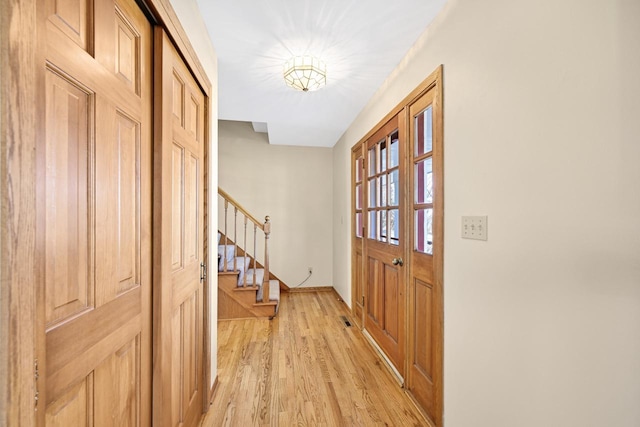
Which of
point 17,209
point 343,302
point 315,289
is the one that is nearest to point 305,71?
point 17,209

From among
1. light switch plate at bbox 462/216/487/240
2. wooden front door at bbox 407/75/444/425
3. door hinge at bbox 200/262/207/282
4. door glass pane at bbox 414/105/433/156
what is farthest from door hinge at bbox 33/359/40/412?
door glass pane at bbox 414/105/433/156

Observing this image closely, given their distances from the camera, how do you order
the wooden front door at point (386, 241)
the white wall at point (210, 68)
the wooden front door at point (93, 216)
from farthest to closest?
the wooden front door at point (386, 241)
the white wall at point (210, 68)
the wooden front door at point (93, 216)

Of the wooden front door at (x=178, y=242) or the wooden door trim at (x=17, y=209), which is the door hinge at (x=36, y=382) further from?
the wooden front door at (x=178, y=242)

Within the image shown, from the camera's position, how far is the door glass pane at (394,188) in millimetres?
2139

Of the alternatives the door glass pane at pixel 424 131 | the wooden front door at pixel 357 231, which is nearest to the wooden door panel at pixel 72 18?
the door glass pane at pixel 424 131

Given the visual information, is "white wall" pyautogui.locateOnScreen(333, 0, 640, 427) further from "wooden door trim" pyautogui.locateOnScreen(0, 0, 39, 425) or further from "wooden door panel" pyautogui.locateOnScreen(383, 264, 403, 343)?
"wooden door trim" pyautogui.locateOnScreen(0, 0, 39, 425)

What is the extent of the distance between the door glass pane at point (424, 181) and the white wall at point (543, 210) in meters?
0.21

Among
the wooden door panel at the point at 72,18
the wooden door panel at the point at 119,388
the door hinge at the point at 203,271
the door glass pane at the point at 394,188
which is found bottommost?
the wooden door panel at the point at 119,388

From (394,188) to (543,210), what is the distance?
130 centimetres

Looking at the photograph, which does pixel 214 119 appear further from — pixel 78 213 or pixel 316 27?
pixel 78 213

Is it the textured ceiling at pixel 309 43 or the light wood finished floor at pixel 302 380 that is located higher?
the textured ceiling at pixel 309 43

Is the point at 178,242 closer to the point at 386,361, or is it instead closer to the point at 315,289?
the point at 386,361

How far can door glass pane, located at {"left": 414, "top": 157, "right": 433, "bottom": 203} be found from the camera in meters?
1.69

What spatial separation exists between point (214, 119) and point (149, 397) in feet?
5.39
